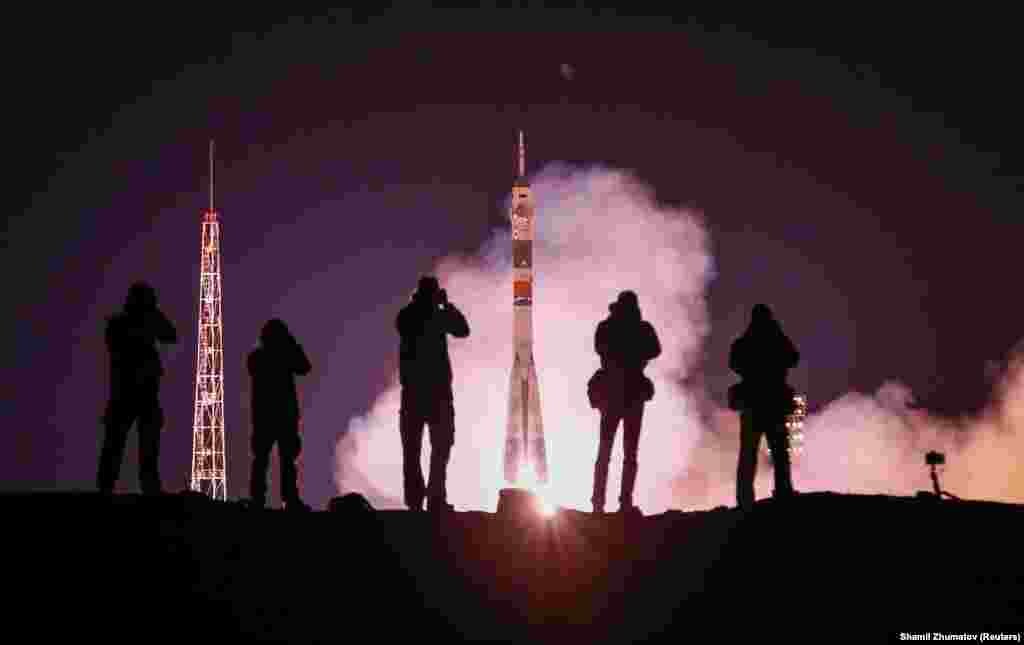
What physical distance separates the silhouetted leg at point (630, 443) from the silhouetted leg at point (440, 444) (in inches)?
75.8

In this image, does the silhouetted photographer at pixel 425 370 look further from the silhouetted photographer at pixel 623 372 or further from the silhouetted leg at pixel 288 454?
the silhouetted photographer at pixel 623 372

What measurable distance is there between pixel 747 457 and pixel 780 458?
0.55 m

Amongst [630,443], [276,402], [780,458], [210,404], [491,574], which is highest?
[210,404]

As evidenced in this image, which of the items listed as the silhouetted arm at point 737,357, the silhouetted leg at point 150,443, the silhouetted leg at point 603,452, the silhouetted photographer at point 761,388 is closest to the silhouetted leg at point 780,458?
the silhouetted photographer at point 761,388

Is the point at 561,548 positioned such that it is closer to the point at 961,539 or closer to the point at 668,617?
the point at 668,617

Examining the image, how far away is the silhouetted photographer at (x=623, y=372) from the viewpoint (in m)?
24.1

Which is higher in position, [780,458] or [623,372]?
[623,372]

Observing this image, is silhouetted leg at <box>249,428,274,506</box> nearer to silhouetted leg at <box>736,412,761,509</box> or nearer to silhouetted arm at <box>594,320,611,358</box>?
silhouetted arm at <box>594,320,611,358</box>

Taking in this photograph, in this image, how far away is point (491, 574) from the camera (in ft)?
66.9

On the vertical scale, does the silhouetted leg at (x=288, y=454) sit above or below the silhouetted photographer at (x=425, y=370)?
below

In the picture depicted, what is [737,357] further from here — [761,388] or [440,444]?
[440,444]

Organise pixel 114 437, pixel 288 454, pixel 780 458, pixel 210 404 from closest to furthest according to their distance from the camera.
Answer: pixel 114 437 < pixel 288 454 < pixel 780 458 < pixel 210 404

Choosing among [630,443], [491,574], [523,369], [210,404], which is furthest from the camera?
[523,369]

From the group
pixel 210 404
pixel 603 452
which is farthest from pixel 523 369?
pixel 603 452
